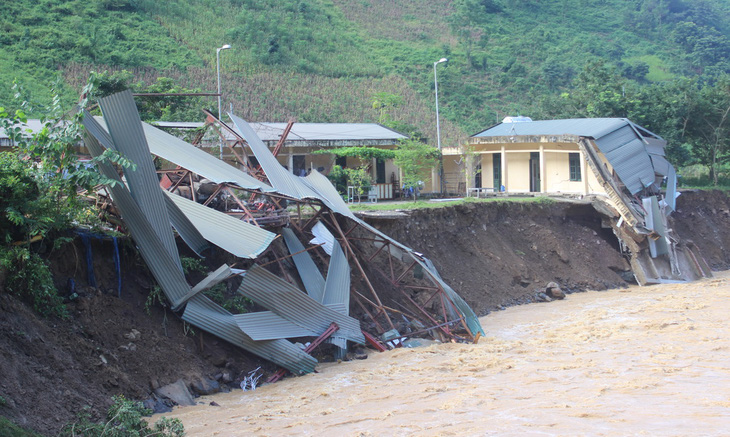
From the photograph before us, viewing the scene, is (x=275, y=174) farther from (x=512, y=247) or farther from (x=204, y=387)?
Answer: (x=512, y=247)

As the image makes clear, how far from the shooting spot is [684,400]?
37.6ft

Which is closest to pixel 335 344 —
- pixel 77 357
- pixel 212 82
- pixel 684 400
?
pixel 77 357

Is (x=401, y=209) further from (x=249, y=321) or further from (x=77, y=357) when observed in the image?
(x=77, y=357)

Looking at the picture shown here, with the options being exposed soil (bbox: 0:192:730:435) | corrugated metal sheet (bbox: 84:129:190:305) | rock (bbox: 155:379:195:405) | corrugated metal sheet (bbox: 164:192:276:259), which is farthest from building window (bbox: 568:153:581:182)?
rock (bbox: 155:379:195:405)

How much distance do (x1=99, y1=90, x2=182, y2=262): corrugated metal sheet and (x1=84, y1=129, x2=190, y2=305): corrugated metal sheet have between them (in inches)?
5.4

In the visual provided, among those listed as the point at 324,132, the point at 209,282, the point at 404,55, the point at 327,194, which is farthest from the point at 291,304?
the point at 404,55

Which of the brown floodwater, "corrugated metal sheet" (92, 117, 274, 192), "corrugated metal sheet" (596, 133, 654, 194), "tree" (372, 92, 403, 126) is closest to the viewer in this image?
the brown floodwater

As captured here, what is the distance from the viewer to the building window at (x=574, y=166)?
30906 millimetres

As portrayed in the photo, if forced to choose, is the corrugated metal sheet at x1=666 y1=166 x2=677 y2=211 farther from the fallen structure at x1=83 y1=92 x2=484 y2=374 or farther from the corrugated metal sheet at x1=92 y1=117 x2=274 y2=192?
the corrugated metal sheet at x1=92 y1=117 x2=274 y2=192

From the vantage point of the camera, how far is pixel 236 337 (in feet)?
44.4

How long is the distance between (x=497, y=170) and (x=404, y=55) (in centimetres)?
3314

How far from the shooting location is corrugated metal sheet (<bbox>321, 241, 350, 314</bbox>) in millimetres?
15445

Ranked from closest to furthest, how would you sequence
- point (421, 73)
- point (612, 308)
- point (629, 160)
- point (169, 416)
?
point (169, 416), point (612, 308), point (629, 160), point (421, 73)

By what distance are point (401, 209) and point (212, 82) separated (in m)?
26.8
